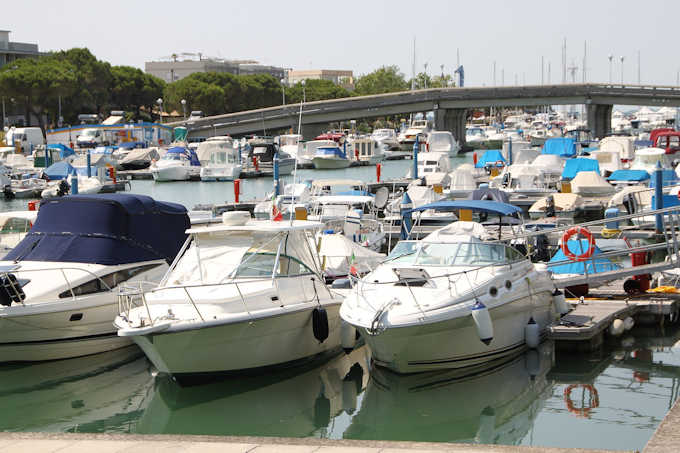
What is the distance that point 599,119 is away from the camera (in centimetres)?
9975

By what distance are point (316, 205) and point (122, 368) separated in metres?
14.3

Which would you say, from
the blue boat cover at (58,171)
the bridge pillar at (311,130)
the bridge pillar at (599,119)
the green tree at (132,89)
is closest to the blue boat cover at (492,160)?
the blue boat cover at (58,171)

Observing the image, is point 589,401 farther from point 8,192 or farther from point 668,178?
point 8,192

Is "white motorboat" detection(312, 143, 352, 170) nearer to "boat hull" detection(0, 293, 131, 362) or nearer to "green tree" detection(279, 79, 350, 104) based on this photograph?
"boat hull" detection(0, 293, 131, 362)

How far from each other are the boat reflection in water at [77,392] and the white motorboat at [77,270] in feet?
0.81

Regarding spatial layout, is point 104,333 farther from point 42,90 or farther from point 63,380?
point 42,90

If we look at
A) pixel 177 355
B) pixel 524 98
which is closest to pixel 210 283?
pixel 177 355

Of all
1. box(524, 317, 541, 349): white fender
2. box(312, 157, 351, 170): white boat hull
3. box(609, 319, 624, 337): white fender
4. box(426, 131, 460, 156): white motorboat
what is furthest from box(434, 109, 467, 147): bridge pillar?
box(524, 317, 541, 349): white fender

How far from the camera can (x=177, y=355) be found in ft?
47.7

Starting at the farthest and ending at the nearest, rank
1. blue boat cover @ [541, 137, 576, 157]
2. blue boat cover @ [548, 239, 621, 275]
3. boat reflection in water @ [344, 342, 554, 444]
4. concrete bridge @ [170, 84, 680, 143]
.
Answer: concrete bridge @ [170, 84, 680, 143]
blue boat cover @ [541, 137, 576, 157]
blue boat cover @ [548, 239, 621, 275]
boat reflection in water @ [344, 342, 554, 444]

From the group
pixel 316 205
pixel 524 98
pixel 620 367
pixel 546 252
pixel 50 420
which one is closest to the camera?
pixel 50 420

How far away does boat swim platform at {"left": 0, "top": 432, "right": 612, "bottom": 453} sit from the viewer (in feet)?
30.4

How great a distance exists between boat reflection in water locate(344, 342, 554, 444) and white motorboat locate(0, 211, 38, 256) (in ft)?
33.4

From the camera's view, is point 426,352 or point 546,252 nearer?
point 426,352
